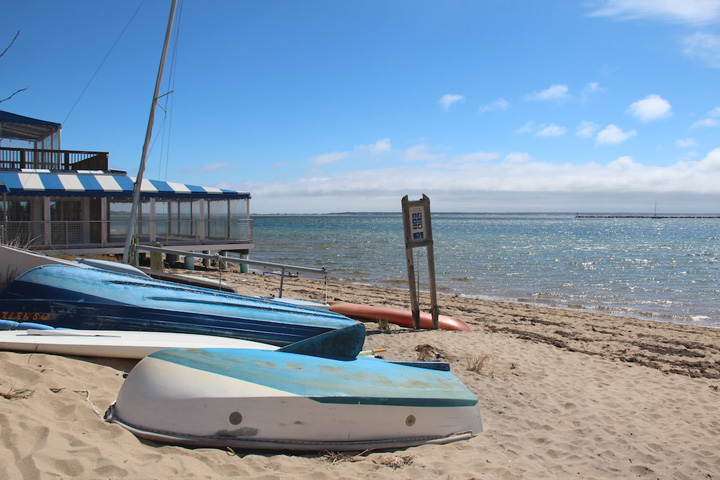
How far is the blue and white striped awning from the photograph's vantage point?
15977 millimetres

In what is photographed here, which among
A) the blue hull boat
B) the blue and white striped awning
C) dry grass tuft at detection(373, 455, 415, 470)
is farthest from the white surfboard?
the blue and white striped awning

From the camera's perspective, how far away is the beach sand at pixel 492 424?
337cm

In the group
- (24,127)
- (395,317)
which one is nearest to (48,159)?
(24,127)

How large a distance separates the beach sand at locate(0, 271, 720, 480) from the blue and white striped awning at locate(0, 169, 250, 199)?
11.9m

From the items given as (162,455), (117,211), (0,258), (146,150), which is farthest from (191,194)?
(162,455)

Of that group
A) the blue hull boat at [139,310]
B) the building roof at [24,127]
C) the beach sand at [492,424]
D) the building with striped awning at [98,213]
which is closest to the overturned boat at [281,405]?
the beach sand at [492,424]

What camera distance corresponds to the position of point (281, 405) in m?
3.89

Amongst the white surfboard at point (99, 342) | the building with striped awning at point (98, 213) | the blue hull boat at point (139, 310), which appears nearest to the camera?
the white surfboard at point (99, 342)

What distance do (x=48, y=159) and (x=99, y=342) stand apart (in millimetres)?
18291

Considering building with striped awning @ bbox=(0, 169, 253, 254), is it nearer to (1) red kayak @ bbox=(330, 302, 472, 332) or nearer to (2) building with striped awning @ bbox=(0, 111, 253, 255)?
(2) building with striped awning @ bbox=(0, 111, 253, 255)

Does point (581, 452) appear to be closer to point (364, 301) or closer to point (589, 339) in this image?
point (589, 339)

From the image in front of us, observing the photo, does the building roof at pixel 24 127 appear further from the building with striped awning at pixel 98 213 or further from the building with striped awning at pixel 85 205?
the building with striped awning at pixel 98 213

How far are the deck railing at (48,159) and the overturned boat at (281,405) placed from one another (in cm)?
1804

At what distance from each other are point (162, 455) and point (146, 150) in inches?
372
